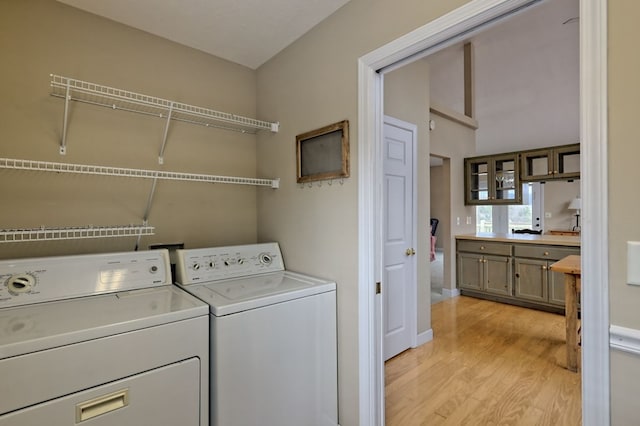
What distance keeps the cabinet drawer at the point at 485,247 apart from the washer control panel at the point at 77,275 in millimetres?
3902

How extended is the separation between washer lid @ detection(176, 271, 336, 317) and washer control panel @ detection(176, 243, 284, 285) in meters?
0.07

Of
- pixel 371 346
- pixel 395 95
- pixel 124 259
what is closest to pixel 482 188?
pixel 395 95

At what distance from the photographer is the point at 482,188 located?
460cm

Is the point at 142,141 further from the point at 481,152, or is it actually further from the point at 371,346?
the point at 481,152

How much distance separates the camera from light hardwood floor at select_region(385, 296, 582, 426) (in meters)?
1.92

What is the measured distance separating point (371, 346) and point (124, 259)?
1354mm

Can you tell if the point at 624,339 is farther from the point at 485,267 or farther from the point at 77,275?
the point at 485,267

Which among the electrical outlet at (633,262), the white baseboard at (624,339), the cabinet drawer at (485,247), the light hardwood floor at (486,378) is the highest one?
the electrical outlet at (633,262)

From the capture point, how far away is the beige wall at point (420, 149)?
281 centimetres

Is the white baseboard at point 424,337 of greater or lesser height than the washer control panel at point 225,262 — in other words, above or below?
below

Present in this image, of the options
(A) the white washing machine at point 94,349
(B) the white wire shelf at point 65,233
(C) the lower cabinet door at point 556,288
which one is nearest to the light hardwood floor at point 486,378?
(C) the lower cabinet door at point 556,288

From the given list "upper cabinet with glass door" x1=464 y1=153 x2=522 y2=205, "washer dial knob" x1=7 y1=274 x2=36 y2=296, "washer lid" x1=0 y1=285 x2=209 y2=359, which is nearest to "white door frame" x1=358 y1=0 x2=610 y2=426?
"washer lid" x1=0 y1=285 x2=209 y2=359

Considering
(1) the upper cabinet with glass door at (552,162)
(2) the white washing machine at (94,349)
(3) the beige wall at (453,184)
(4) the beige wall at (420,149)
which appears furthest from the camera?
(3) the beige wall at (453,184)

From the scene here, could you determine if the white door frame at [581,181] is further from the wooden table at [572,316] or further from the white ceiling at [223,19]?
the wooden table at [572,316]
